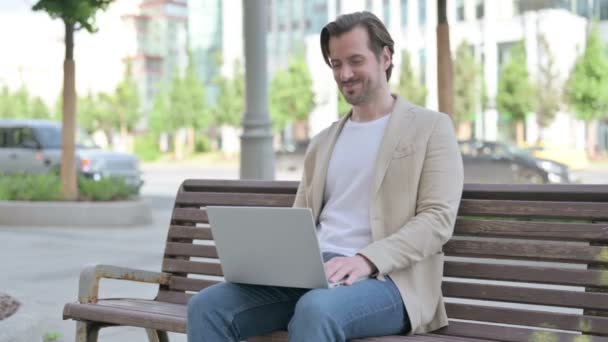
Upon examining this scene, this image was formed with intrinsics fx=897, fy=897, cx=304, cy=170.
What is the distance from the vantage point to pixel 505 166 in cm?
1920

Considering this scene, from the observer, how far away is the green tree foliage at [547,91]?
4344 cm

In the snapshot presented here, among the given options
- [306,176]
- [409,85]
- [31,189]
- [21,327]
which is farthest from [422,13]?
[306,176]

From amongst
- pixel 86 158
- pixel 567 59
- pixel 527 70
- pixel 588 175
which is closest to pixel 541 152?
pixel 588 175

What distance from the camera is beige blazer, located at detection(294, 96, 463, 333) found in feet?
10.0

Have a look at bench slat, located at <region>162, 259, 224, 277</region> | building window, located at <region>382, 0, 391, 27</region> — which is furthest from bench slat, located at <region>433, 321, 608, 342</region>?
building window, located at <region>382, 0, 391, 27</region>

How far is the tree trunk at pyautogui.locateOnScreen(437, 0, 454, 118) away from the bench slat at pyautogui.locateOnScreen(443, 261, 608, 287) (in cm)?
600

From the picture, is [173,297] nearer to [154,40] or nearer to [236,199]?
[236,199]

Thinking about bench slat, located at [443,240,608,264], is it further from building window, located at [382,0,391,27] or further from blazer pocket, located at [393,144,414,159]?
building window, located at [382,0,391,27]

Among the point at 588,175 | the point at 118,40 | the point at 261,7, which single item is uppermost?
the point at 118,40

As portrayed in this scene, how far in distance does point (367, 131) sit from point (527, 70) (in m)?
43.6

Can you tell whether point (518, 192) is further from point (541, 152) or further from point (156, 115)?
point (156, 115)

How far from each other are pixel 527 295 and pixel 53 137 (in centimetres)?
1670

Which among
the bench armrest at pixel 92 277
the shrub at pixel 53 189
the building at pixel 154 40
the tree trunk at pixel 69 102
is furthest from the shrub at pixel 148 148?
the bench armrest at pixel 92 277

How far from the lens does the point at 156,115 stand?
60.5 m
